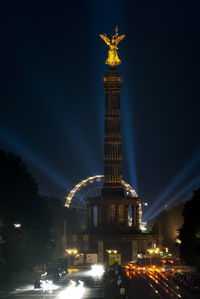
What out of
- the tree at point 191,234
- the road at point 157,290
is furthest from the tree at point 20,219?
the tree at point 191,234

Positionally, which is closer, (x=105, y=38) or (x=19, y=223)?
(x=19, y=223)

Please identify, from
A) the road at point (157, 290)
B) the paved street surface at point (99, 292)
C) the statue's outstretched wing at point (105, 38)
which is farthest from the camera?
the statue's outstretched wing at point (105, 38)

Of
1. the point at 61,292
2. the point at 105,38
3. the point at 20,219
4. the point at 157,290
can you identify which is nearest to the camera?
A: the point at 61,292

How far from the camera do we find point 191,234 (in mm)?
133875

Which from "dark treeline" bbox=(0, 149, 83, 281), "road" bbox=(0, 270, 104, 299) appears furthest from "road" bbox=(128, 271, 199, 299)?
"dark treeline" bbox=(0, 149, 83, 281)

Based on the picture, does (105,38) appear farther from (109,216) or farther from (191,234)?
(191,234)

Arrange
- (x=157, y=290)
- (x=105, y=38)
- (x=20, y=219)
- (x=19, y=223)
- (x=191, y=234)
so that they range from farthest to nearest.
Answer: (x=105, y=38) → (x=191, y=234) → (x=20, y=219) → (x=19, y=223) → (x=157, y=290)

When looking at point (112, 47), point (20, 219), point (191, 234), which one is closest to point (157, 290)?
point (20, 219)

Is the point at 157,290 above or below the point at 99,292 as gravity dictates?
above

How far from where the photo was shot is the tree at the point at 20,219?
104 meters

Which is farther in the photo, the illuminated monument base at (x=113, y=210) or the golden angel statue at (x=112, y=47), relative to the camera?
the golden angel statue at (x=112, y=47)

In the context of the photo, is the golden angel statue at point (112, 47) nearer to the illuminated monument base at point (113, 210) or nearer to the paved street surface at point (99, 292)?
the illuminated monument base at point (113, 210)

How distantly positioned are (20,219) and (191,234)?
3560cm

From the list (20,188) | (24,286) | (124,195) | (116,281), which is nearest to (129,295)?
(116,281)
